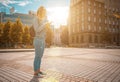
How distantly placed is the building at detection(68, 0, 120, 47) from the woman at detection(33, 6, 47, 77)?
4676cm

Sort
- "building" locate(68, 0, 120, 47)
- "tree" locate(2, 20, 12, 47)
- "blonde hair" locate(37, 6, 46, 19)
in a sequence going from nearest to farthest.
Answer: "blonde hair" locate(37, 6, 46, 19)
"tree" locate(2, 20, 12, 47)
"building" locate(68, 0, 120, 47)

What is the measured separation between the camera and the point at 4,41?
41.3 metres

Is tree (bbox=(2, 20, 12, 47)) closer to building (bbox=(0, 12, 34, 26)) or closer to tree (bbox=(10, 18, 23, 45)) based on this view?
tree (bbox=(10, 18, 23, 45))

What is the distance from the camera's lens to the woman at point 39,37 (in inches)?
185

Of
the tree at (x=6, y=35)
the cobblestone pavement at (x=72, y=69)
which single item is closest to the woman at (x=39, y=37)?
the cobblestone pavement at (x=72, y=69)

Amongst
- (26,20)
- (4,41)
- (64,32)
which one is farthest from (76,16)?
(26,20)

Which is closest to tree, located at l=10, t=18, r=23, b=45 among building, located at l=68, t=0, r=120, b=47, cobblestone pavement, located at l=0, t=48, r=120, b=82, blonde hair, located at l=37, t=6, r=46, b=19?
building, located at l=68, t=0, r=120, b=47

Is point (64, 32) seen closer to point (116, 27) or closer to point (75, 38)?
point (75, 38)

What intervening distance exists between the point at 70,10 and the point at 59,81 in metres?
61.0

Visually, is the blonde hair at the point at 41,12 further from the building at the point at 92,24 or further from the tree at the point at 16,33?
the building at the point at 92,24

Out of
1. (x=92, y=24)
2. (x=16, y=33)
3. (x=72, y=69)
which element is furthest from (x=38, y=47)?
(x=92, y=24)

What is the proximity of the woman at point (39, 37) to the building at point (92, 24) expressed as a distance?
46761mm

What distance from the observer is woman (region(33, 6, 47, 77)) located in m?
4.71

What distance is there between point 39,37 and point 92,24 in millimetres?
51660
